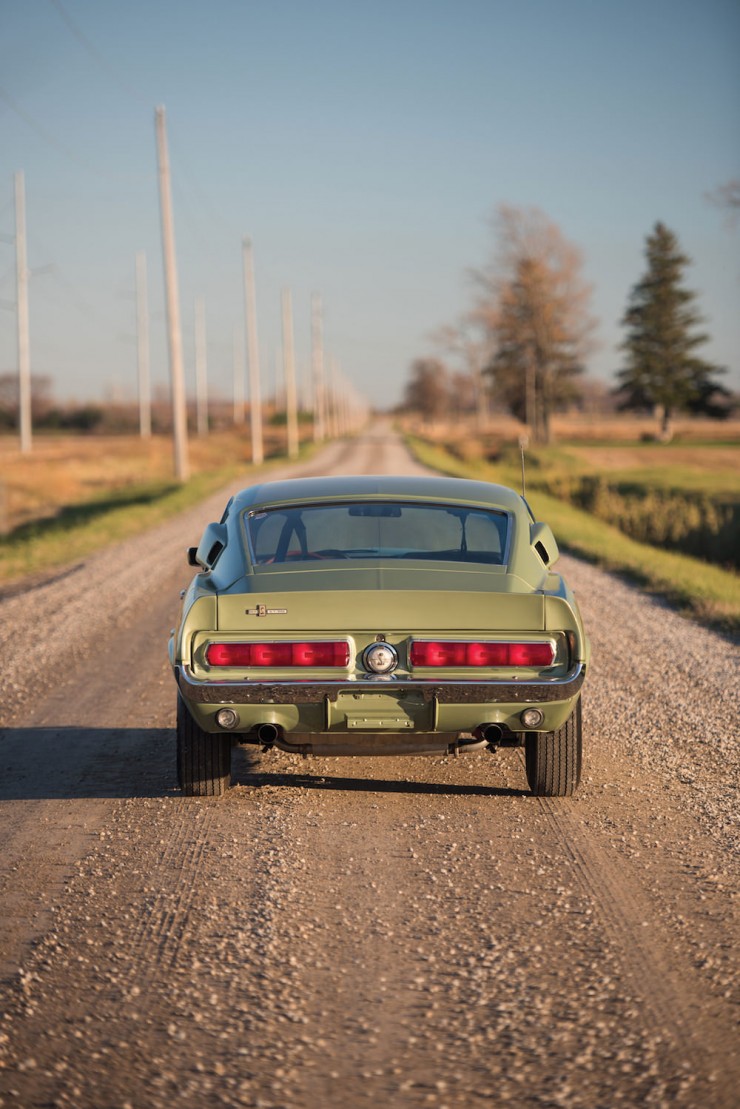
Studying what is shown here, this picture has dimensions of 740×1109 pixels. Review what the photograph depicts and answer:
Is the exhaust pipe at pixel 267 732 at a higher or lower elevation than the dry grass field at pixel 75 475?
lower

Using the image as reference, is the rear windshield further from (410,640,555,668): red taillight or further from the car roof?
(410,640,555,668): red taillight

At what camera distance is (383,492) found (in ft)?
20.3

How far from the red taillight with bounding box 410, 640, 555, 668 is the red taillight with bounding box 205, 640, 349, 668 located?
332 mm

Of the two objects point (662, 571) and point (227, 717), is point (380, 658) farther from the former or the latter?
point (662, 571)

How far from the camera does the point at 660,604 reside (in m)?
13.0

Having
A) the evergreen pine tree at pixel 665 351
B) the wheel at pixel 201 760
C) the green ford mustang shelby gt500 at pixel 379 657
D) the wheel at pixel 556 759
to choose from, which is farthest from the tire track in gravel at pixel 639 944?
the evergreen pine tree at pixel 665 351

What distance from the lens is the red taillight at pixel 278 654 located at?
16.9ft

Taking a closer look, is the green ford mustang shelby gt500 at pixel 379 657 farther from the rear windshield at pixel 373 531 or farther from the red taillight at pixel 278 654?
the rear windshield at pixel 373 531

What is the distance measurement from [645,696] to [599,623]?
323 cm

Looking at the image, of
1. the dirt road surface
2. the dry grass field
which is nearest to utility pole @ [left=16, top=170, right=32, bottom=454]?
the dry grass field

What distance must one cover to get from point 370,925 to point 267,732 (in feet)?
4.28

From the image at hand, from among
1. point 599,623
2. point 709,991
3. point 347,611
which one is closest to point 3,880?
point 347,611

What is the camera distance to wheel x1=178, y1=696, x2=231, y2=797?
5586 millimetres

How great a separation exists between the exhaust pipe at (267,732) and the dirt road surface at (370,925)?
40 cm
